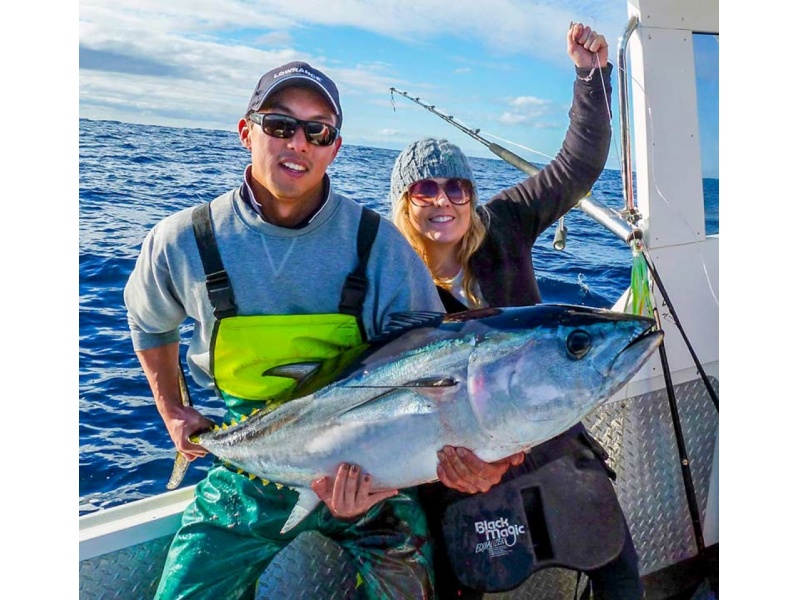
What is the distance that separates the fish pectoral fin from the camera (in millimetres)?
2027

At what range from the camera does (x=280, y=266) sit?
2.16 meters

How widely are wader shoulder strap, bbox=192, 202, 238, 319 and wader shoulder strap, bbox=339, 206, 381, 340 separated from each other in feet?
1.09

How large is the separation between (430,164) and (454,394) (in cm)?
108

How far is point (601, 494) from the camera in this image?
7.91 feet

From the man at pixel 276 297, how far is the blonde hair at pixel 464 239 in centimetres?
33

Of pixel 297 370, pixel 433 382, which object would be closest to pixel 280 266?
pixel 297 370

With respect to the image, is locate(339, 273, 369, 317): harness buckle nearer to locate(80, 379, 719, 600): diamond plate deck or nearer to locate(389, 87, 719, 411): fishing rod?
locate(389, 87, 719, 411): fishing rod

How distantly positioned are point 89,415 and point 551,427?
4.25 m

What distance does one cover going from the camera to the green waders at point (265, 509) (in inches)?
82.1

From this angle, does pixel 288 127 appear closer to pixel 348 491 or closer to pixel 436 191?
pixel 436 191

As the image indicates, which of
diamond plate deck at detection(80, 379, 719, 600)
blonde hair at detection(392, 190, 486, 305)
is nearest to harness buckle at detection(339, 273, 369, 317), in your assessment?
blonde hair at detection(392, 190, 486, 305)

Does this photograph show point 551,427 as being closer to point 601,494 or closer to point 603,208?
point 601,494
